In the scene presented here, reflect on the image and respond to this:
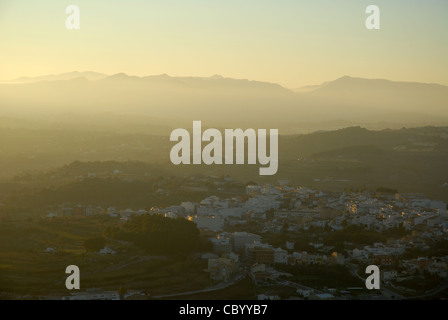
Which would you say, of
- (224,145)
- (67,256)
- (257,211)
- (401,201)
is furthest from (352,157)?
(67,256)

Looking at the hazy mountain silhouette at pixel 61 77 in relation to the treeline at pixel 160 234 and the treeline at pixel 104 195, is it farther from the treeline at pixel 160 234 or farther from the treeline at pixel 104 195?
the treeline at pixel 160 234

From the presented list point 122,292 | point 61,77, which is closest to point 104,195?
point 122,292

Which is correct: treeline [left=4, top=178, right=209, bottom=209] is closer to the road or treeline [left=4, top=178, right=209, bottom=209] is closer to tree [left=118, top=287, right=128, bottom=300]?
the road

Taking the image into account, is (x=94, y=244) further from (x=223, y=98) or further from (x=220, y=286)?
(x=223, y=98)

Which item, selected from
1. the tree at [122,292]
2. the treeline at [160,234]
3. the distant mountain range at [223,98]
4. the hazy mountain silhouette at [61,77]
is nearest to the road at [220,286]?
the tree at [122,292]

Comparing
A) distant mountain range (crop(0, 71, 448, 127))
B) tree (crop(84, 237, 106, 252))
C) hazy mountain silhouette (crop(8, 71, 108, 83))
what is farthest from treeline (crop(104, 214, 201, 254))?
hazy mountain silhouette (crop(8, 71, 108, 83))
